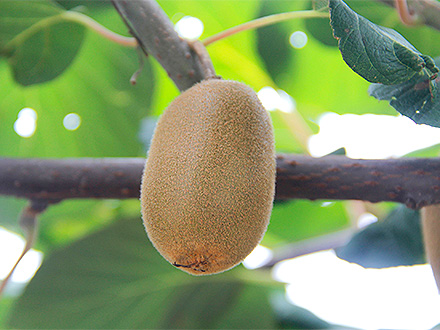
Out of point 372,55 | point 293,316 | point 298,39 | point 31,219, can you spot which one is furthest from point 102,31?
point 293,316

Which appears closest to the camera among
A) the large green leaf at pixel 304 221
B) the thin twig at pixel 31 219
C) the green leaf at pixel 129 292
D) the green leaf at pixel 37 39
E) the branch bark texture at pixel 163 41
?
the branch bark texture at pixel 163 41

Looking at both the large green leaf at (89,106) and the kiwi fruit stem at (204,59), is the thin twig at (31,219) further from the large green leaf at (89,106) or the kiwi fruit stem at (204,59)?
the large green leaf at (89,106)

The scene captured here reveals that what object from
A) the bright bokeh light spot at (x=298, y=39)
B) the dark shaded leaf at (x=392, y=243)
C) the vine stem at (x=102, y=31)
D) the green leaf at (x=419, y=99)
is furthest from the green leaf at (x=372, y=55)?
the bright bokeh light spot at (x=298, y=39)

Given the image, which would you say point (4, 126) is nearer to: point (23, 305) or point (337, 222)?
point (23, 305)

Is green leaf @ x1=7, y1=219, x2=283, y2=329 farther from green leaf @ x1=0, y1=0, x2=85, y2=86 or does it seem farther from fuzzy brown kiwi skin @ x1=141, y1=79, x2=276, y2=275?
fuzzy brown kiwi skin @ x1=141, y1=79, x2=276, y2=275

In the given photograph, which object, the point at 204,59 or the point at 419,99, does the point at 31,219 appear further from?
the point at 419,99

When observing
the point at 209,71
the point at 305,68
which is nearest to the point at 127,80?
the point at 305,68

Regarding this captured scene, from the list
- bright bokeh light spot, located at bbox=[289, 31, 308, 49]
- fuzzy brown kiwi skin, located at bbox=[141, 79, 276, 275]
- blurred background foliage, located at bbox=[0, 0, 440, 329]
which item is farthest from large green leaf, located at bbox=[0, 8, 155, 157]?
fuzzy brown kiwi skin, located at bbox=[141, 79, 276, 275]
